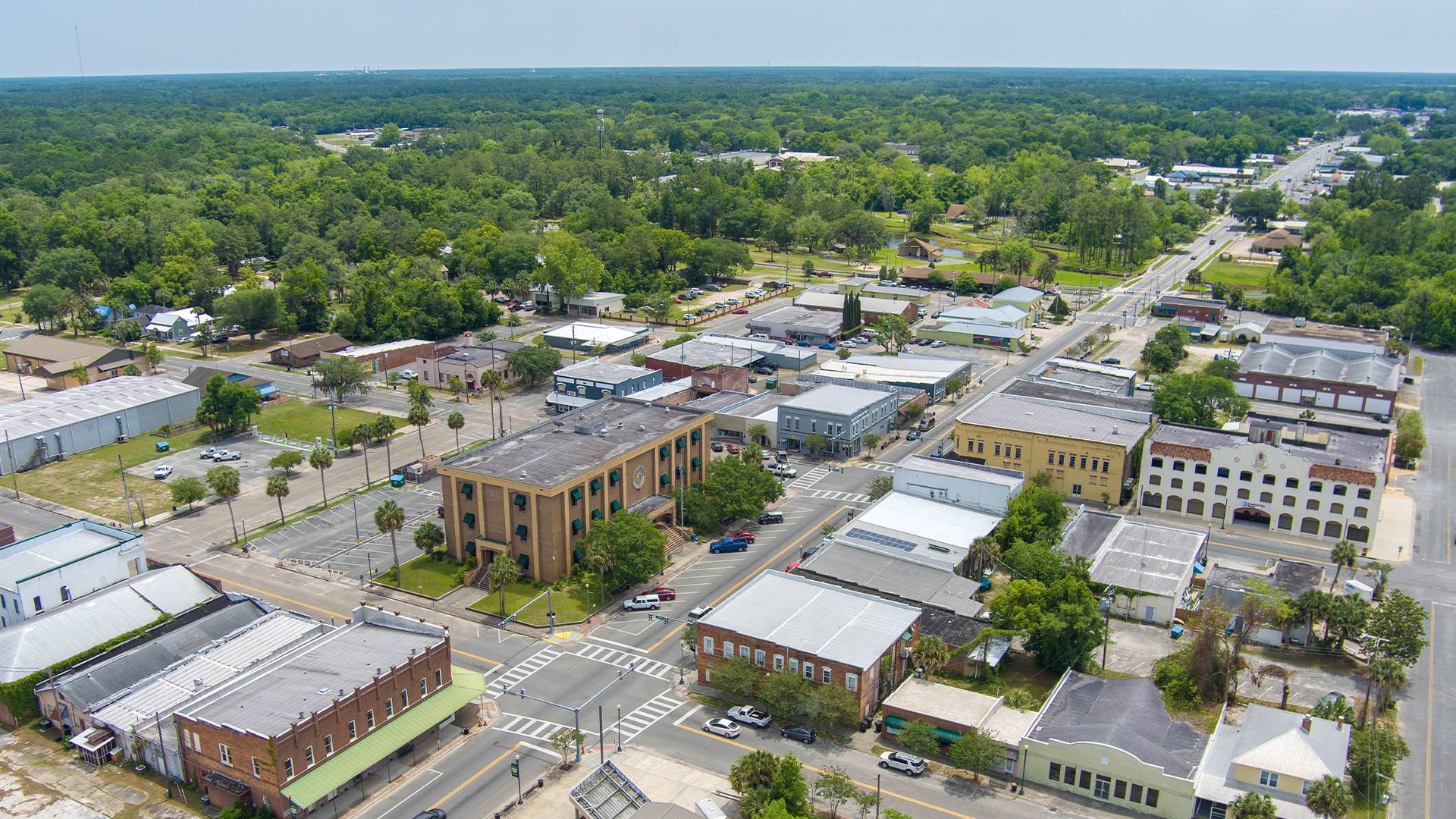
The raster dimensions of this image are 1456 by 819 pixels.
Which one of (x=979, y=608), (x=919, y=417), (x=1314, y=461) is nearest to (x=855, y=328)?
(x=919, y=417)

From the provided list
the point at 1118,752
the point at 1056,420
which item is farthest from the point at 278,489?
the point at 1056,420

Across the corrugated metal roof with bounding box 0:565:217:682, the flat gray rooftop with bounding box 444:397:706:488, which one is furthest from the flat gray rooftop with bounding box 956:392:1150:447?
the corrugated metal roof with bounding box 0:565:217:682

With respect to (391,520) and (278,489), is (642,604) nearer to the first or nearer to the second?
(391,520)

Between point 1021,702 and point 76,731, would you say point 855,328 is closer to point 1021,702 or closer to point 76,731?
point 1021,702

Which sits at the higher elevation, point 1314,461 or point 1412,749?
point 1314,461

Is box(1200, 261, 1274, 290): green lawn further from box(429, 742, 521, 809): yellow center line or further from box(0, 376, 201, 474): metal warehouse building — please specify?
box(0, 376, 201, 474): metal warehouse building
